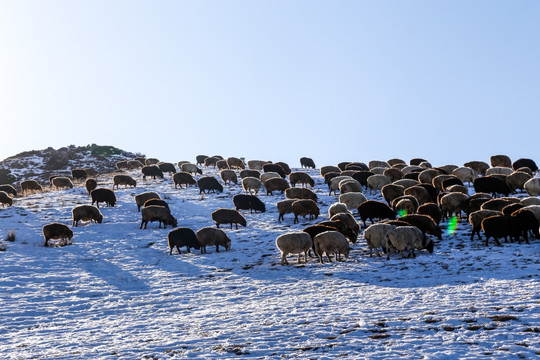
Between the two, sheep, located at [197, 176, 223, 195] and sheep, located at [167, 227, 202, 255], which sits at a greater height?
sheep, located at [197, 176, 223, 195]

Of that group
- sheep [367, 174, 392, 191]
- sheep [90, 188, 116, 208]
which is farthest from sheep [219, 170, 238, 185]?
sheep [367, 174, 392, 191]

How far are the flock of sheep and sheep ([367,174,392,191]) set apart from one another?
0.23ft

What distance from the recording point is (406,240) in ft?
60.4

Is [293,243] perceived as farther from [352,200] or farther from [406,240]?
[352,200]

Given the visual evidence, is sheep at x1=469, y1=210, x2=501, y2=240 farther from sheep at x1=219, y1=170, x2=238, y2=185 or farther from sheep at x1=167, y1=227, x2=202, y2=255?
sheep at x1=219, y1=170, x2=238, y2=185

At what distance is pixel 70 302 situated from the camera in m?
15.4

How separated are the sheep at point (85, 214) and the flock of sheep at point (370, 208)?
56 mm

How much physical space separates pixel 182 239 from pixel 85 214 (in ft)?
29.7

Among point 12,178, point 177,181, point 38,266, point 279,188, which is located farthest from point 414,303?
point 12,178

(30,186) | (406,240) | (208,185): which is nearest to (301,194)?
(208,185)

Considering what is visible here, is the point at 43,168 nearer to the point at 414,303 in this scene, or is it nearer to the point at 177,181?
the point at 177,181

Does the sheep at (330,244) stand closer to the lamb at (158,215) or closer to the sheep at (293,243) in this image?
the sheep at (293,243)

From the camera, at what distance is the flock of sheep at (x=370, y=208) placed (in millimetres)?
19094

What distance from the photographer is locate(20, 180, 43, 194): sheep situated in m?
43.0
